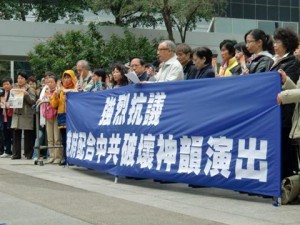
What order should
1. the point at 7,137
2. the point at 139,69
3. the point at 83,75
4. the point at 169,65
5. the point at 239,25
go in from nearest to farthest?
the point at 169,65, the point at 139,69, the point at 83,75, the point at 7,137, the point at 239,25

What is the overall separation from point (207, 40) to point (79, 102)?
30.1 m

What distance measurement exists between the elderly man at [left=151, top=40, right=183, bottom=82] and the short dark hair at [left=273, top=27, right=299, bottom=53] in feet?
6.58

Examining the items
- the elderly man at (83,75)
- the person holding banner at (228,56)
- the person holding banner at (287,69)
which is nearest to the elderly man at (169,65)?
the person holding banner at (228,56)

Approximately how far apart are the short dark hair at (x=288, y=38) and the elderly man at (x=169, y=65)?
2.00m

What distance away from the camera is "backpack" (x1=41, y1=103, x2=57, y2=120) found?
12.9 meters

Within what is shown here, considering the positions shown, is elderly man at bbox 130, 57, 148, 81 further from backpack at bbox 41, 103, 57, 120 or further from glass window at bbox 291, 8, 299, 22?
glass window at bbox 291, 8, 299, 22

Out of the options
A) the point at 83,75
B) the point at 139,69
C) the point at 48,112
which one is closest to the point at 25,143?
the point at 48,112

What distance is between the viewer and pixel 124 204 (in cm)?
750

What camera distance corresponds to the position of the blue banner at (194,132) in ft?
23.5

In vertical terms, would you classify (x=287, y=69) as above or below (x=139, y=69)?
below

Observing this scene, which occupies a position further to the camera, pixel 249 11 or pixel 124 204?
pixel 249 11

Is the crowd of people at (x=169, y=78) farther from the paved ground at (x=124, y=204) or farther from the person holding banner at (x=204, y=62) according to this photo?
the paved ground at (x=124, y=204)

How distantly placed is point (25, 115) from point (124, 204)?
714 cm

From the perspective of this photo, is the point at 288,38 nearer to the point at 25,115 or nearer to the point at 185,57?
the point at 185,57
